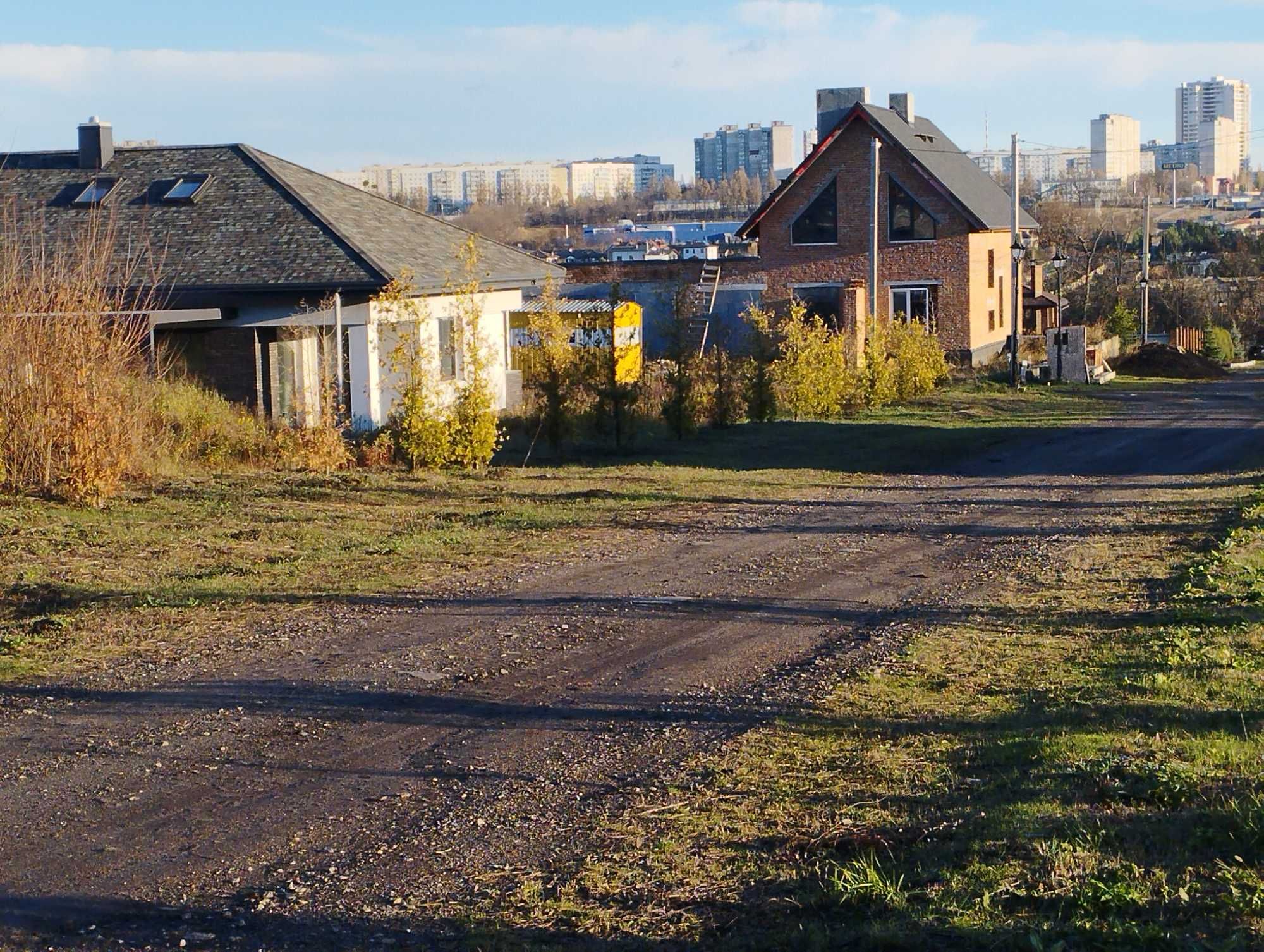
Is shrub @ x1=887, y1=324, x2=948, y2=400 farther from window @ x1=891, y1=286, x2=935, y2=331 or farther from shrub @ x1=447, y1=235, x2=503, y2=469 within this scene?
shrub @ x1=447, y1=235, x2=503, y2=469

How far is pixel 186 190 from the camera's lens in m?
25.9

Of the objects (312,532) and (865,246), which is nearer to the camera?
(312,532)

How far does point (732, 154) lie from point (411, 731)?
176 metres

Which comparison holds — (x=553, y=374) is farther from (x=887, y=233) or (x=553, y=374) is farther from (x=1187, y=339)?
(x=1187, y=339)

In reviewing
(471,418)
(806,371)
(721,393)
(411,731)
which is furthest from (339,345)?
(411,731)

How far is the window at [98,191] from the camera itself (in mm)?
25859

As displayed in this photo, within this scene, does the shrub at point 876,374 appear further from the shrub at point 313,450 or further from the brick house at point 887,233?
the shrub at point 313,450

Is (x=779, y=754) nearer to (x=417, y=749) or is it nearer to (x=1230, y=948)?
(x=417, y=749)

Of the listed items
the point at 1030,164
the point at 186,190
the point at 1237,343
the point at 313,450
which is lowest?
the point at 313,450

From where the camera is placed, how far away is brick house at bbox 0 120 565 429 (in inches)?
878

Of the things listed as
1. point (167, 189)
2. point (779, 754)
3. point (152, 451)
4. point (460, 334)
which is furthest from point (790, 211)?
point (779, 754)

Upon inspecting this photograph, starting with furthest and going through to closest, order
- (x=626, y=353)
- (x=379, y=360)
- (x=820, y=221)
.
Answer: (x=820, y=221) → (x=379, y=360) → (x=626, y=353)

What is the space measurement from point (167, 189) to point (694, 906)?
2399cm

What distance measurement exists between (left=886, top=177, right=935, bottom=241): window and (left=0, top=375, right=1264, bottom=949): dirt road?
30.0 m
